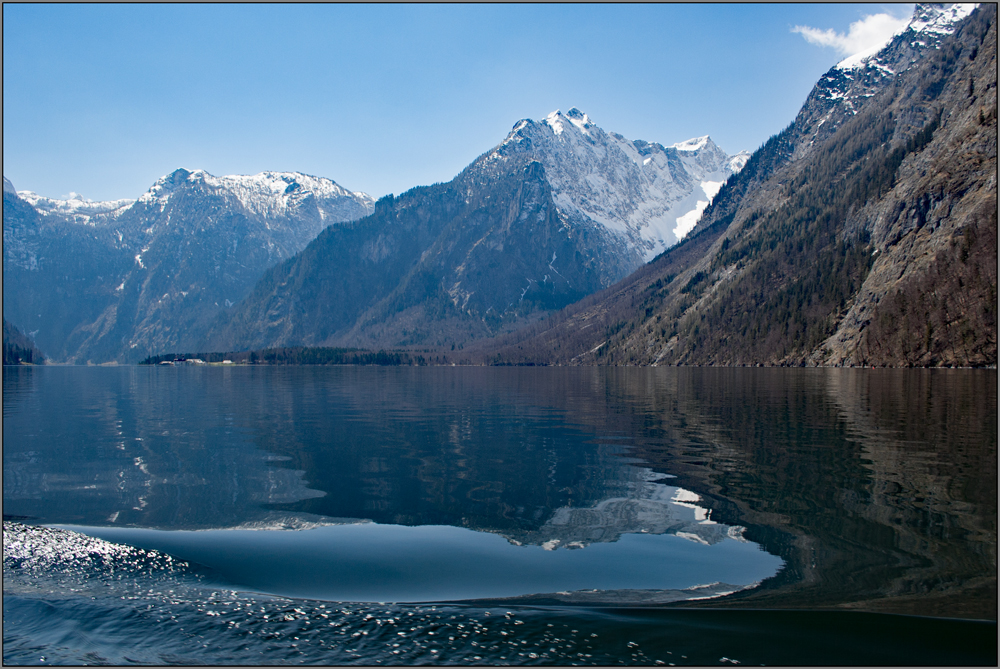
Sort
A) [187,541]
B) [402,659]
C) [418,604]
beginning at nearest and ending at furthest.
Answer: [402,659]
[418,604]
[187,541]

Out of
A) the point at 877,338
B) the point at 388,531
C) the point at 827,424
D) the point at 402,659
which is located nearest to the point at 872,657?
the point at 402,659

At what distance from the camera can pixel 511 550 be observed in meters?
17.8

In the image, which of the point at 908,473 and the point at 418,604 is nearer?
the point at 418,604

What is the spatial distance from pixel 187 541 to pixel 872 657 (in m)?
19.3

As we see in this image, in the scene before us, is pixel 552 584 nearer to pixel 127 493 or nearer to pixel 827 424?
pixel 127 493

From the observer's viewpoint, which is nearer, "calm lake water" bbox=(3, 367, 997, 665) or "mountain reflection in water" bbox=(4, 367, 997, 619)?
"calm lake water" bbox=(3, 367, 997, 665)

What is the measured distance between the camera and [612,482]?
26438mm

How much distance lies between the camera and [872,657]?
1095cm

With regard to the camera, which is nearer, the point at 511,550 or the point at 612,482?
the point at 511,550

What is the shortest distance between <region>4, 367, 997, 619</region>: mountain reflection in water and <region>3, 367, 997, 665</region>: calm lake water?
0.15 meters

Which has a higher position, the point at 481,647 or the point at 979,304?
the point at 979,304

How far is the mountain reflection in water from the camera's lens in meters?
16.4

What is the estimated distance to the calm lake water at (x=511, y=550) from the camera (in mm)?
11758

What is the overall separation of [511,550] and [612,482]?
9.94 metres
